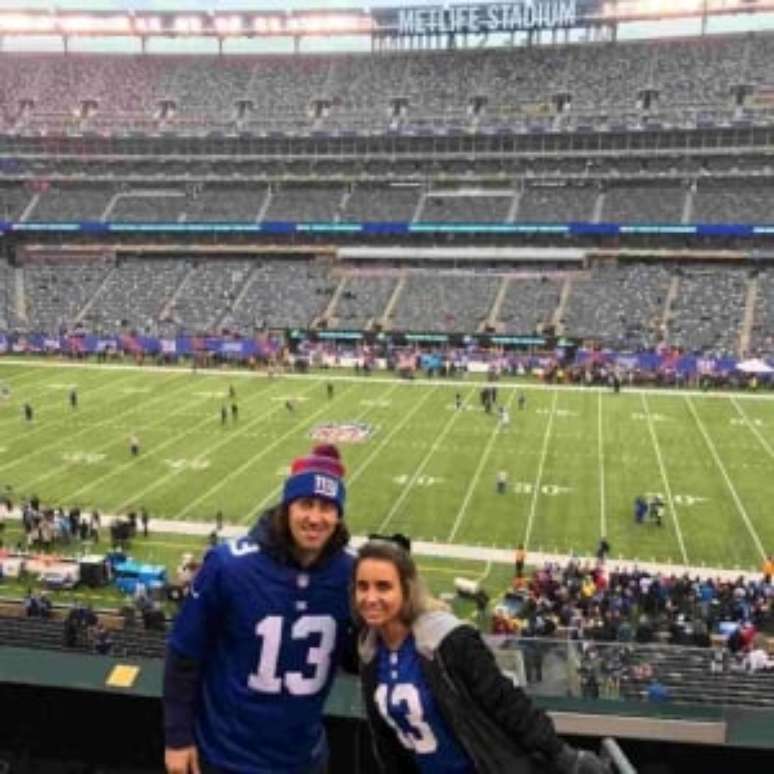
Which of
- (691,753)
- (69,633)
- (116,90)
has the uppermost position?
(116,90)

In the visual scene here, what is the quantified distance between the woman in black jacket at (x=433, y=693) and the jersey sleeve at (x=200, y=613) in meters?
0.54

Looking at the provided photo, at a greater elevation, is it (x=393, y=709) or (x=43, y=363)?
(x=393, y=709)

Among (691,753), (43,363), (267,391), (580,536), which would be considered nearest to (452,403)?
(267,391)

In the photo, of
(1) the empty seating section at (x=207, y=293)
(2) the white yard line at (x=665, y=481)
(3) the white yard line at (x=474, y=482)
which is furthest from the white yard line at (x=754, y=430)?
(1) the empty seating section at (x=207, y=293)

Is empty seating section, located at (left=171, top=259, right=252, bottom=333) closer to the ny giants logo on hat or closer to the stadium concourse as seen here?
the stadium concourse

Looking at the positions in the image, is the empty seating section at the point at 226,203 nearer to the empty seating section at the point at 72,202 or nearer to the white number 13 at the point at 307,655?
the empty seating section at the point at 72,202

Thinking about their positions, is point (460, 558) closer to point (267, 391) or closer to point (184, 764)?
point (184, 764)

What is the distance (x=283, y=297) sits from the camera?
65312mm

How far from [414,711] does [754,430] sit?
36.7m

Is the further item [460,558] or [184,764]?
[460,558]

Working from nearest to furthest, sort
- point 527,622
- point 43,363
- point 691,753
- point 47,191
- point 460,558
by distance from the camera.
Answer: point 691,753
point 527,622
point 460,558
point 43,363
point 47,191

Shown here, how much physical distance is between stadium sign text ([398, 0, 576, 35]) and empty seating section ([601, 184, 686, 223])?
49.1 feet

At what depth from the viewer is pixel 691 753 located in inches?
200

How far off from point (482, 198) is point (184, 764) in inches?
2805
